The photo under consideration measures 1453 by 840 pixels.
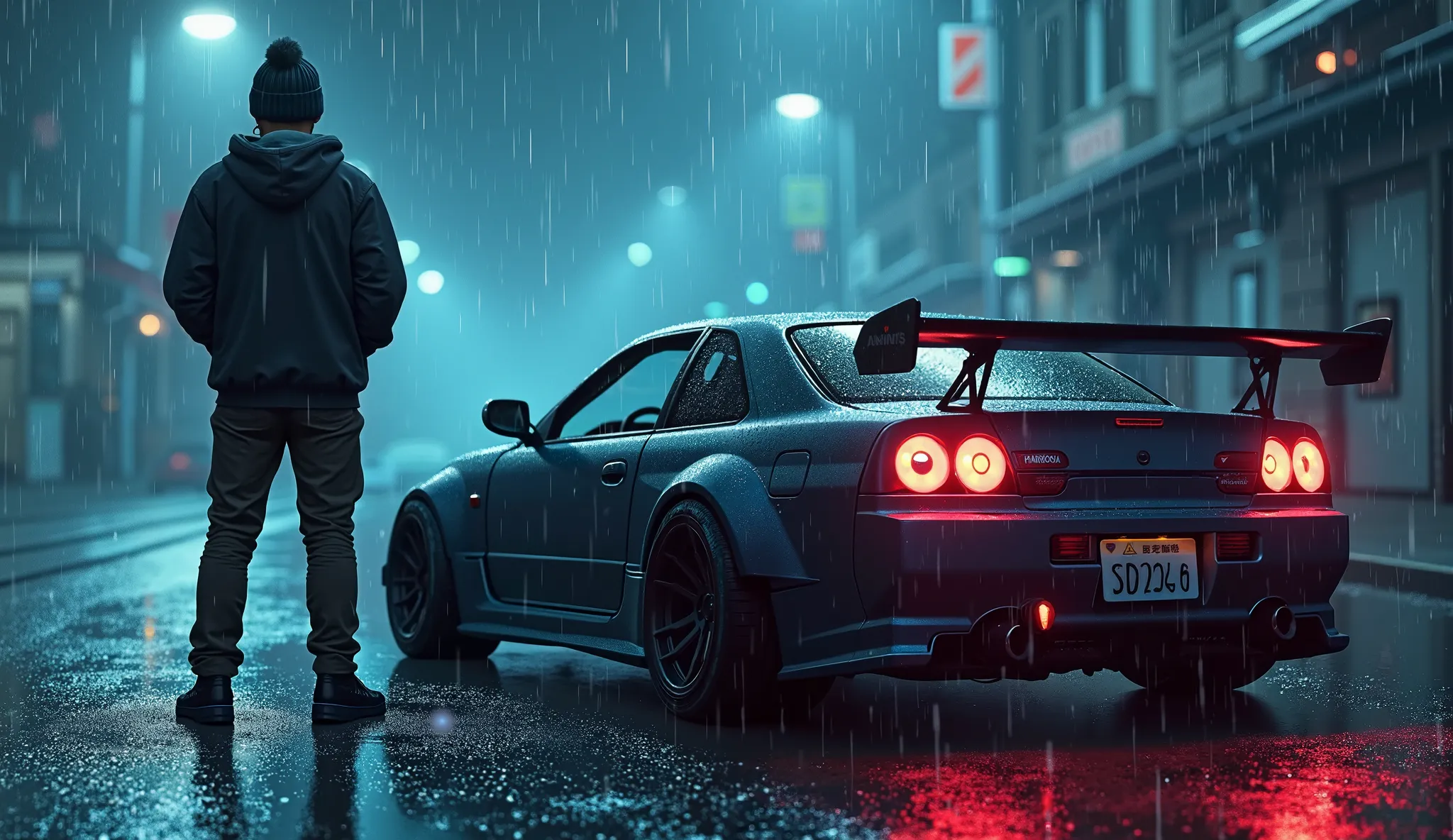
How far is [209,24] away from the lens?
987 inches

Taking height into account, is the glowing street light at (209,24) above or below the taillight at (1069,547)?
above

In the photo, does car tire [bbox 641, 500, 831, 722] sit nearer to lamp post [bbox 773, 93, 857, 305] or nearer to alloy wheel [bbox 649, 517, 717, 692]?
alloy wheel [bbox 649, 517, 717, 692]

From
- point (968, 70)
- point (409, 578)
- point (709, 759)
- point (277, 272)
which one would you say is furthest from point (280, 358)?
point (968, 70)

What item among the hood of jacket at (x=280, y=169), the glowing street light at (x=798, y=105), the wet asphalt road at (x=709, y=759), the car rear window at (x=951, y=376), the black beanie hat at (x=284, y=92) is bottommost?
the wet asphalt road at (x=709, y=759)

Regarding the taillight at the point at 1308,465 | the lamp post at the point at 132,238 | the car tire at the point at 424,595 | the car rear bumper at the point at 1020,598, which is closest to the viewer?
the car rear bumper at the point at 1020,598

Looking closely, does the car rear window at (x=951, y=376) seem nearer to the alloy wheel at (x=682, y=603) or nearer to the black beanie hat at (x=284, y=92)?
the alloy wheel at (x=682, y=603)

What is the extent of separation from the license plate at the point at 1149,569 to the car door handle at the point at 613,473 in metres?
1.82

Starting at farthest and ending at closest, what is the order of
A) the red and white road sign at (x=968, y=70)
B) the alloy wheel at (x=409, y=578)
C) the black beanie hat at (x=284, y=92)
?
the red and white road sign at (x=968, y=70)
the alloy wheel at (x=409, y=578)
the black beanie hat at (x=284, y=92)

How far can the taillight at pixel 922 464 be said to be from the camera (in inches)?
170

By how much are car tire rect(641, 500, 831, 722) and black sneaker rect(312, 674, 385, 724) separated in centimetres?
90

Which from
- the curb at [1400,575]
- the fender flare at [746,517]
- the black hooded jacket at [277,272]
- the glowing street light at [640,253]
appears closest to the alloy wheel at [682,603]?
the fender flare at [746,517]

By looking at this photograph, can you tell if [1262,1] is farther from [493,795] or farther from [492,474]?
[493,795]

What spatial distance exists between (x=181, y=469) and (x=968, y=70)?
19377 millimetres

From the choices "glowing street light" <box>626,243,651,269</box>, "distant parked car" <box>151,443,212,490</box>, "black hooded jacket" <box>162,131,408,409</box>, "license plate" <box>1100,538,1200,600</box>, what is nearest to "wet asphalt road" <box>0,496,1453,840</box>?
"license plate" <box>1100,538,1200,600</box>
